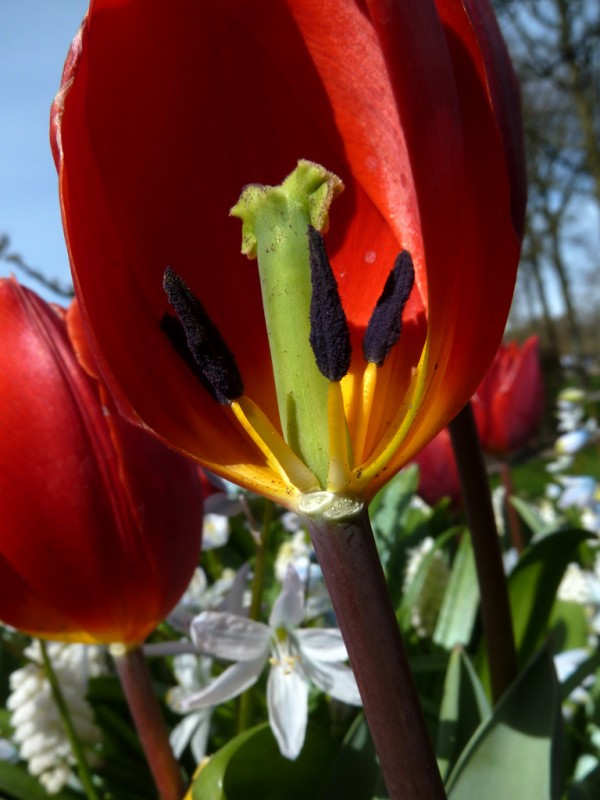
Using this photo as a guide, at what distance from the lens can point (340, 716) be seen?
743 mm

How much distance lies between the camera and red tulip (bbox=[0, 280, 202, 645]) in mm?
469

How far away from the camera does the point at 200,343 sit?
1.19ft

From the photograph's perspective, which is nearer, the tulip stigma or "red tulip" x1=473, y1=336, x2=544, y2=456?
the tulip stigma

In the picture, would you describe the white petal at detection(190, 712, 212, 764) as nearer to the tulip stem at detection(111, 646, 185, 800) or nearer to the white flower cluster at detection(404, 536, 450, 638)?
the tulip stem at detection(111, 646, 185, 800)

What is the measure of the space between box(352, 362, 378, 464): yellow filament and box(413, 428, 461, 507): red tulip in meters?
0.78

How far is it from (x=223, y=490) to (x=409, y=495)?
A: 357 millimetres

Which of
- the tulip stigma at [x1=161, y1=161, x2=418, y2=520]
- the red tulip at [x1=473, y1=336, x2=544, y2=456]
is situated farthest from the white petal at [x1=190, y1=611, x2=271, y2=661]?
the red tulip at [x1=473, y1=336, x2=544, y2=456]

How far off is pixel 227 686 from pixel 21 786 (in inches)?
9.6

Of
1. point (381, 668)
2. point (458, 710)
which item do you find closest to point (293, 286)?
point (381, 668)

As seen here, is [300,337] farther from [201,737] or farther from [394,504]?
[394,504]

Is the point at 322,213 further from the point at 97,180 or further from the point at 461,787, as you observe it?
the point at 461,787

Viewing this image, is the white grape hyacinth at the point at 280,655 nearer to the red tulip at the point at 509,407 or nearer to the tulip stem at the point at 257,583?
the tulip stem at the point at 257,583

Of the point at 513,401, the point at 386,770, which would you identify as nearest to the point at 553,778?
the point at 386,770

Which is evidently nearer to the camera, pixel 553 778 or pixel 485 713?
pixel 553 778
